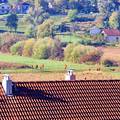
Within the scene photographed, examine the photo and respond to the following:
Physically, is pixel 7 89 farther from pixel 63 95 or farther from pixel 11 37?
pixel 11 37

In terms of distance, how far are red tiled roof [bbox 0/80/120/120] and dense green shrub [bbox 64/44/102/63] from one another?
4297 centimetres

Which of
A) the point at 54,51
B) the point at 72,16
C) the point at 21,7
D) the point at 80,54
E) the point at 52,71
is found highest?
the point at 52,71

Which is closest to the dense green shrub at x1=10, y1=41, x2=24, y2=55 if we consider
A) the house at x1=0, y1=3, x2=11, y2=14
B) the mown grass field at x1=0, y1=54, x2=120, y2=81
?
the mown grass field at x1=0, y1=54, x2=120, y2=81

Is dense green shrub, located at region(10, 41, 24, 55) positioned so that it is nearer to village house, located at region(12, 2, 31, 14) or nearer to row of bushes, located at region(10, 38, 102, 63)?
row of bushes, located at region(10, 38, 102, 63)

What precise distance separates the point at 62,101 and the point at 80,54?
1752 inches

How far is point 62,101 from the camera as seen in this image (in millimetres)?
22453

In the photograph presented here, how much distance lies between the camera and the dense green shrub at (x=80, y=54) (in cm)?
6662

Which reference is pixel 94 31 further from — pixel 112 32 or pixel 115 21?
pixel 115 21

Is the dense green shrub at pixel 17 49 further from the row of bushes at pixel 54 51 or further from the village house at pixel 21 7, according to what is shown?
the village house at pixel 21 7

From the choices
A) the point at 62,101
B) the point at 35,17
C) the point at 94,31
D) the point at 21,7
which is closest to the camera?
the point at 62,101

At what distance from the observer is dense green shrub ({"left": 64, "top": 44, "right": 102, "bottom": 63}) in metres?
66.6

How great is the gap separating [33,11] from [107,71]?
2450 inches

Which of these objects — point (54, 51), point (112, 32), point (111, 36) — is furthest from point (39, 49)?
point (112, 32)

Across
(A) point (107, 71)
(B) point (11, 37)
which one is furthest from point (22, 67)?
(B) point (11, 37)
